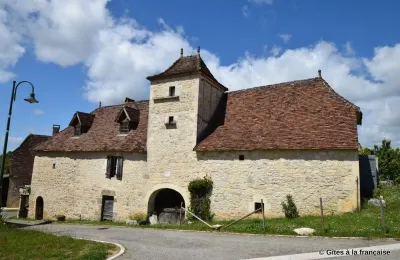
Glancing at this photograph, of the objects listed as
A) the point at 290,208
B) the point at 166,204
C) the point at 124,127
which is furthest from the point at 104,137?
the point at 290,208

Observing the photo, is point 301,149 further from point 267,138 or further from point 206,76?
point 206,76

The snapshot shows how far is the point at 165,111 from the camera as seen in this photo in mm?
18375

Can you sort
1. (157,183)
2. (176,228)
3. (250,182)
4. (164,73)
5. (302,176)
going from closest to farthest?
(176,228)
(302,176)
(250,182)
(157,183)
(164,73)

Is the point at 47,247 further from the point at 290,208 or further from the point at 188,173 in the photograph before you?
the point at 290,208

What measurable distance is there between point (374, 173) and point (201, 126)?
355 inches

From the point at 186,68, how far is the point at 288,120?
673 cm

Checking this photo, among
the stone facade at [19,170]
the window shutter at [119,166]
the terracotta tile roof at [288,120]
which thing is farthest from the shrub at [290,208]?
the stone facade at [19,170]

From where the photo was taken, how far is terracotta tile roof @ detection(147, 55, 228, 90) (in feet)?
59.0

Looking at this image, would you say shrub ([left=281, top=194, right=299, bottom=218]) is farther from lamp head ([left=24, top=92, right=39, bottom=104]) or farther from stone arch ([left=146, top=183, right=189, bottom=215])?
lamp head ([left=24, top=92, right=39, bottom=104])

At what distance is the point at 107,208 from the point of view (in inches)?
767

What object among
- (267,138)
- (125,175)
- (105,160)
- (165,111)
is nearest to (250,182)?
(267,138)

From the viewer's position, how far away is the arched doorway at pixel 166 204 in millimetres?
17095

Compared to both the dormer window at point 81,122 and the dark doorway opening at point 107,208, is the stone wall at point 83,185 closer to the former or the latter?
the dark doorway opening at point 107,208

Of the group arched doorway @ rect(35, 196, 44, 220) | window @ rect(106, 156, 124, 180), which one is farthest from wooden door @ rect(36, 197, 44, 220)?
window @ rect(106, 156, 124, 180)
